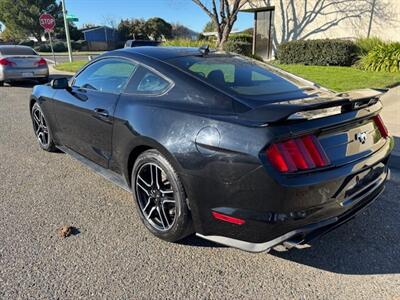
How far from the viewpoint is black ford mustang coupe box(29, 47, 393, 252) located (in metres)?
2.09

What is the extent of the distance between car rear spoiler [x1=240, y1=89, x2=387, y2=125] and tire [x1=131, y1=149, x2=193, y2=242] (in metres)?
0.76

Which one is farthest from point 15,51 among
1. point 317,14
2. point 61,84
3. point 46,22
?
point 317,14

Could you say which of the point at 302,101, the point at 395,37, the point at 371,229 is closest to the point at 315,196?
the point at 302,101

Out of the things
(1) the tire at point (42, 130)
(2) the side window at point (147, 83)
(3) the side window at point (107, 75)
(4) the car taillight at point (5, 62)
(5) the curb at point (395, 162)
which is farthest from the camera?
(4) the car taillight at point (5, 62)

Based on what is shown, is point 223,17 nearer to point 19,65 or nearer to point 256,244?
point 19,65

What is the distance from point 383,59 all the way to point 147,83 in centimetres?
1197

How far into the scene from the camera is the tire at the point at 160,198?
2.53 meters

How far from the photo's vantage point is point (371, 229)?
2930 millimetres

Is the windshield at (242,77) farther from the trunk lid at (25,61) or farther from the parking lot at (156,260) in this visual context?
the trunk lid at (25,61)

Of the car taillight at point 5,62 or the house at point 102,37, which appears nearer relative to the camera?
the car taillight at point 5,62

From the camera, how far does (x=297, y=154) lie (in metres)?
2.07

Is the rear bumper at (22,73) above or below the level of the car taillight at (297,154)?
below

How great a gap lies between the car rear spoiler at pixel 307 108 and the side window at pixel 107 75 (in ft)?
4.93

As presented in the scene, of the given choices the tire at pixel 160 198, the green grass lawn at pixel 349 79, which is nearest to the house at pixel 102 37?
the green grass lawn at pixel 349 79
